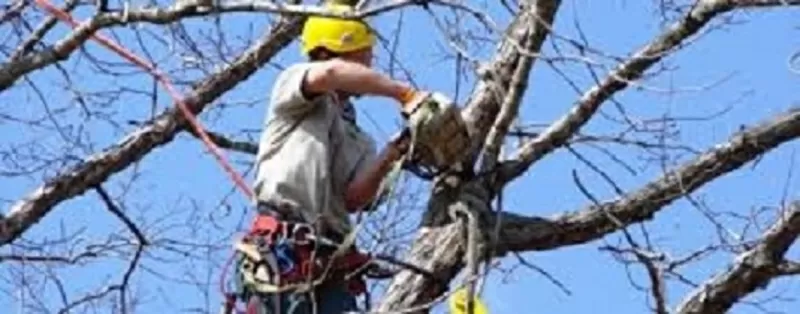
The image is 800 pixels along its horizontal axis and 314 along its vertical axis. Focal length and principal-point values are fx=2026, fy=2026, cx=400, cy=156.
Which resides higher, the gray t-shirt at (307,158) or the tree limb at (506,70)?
the tree limb at (506,70)

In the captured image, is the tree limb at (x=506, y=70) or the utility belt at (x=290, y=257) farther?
the tree limb at (x=506, y=70)

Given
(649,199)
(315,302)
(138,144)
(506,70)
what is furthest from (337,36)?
(138,144)

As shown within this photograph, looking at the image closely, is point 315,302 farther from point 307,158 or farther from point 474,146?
point 474,146

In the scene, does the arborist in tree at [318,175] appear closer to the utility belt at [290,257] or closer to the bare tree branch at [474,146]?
the utility belt at [290,257]

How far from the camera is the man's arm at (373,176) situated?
4.56m

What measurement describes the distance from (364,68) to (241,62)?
2.38 meters

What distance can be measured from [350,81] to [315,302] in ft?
1.68

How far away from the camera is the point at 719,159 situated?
198 inches

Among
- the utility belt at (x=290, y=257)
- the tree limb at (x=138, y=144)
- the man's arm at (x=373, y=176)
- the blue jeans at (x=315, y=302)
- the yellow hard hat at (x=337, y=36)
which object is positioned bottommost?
the blue jeans at (x=315, y=302)

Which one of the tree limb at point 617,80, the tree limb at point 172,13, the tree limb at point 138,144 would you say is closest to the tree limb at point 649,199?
the tree limb at point 617,80

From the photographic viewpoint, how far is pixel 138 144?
6836 mm

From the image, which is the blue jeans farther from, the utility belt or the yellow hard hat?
the yellow hard hat

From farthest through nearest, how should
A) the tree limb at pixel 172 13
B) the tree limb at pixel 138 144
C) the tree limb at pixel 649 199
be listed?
the tree limb at pixel 138 144 < the tree limb at pixel 649 199 < the tree limb at pixel 172 13

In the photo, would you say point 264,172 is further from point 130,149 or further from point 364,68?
point 130,149
